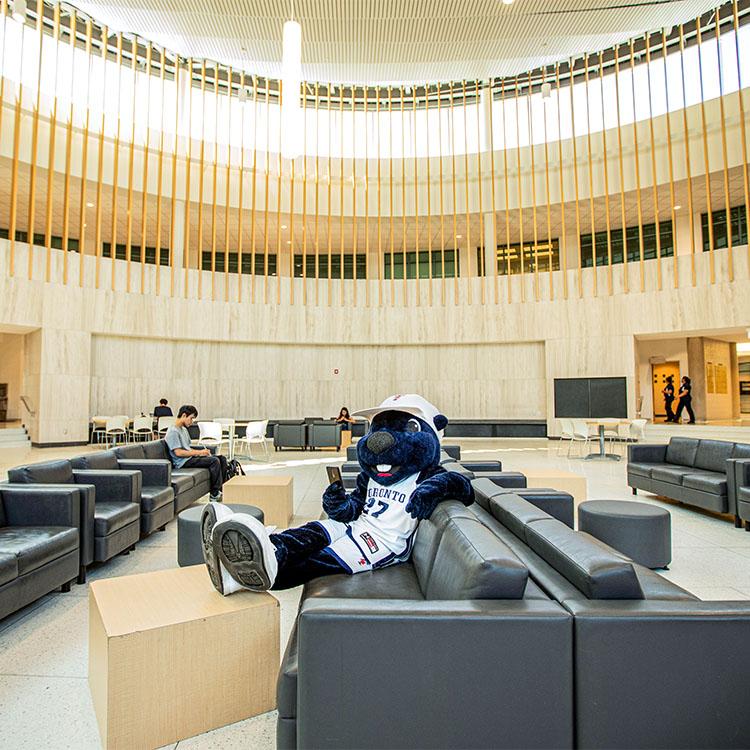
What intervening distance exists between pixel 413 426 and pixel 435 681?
4.94 feet

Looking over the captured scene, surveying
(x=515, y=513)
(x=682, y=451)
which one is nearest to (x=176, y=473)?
(x=515, y=513)

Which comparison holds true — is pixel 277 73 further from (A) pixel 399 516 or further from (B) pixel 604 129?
(A) pixel 399 516

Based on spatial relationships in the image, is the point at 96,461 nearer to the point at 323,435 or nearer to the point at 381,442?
the point at 381,442

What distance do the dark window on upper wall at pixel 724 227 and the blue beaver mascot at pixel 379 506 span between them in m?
15.0

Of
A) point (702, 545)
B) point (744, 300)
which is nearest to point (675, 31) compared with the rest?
point (744, 300)

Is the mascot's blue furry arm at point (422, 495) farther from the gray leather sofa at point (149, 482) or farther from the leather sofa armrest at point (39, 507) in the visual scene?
the gray leather sofa at point (149, 482)

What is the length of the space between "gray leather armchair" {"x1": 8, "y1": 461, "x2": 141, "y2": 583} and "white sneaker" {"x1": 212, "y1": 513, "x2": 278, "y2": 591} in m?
2.08

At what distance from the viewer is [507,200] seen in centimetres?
1492

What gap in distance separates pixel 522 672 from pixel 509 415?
1444 centimetres

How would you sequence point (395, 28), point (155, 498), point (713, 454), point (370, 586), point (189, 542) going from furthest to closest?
point (395, 28) < point (713, 454) < point (155, 498) < point (189, 542) < point (370, 586)

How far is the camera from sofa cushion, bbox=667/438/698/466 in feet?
21.1

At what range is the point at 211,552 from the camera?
7.34ft

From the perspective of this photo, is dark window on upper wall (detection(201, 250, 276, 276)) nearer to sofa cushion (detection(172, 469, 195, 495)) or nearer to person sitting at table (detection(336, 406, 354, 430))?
person sitting at table (detection(336, 406, 354, 430))

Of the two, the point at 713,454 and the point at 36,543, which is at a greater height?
the point at 713,454
